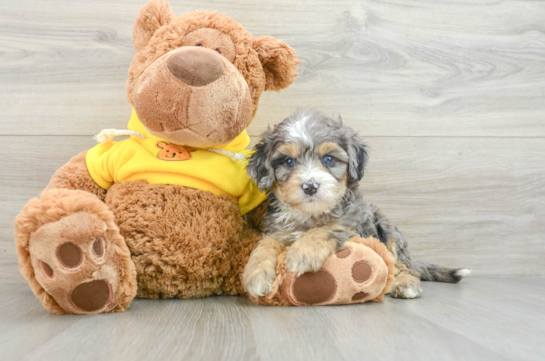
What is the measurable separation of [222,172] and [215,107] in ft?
1.11

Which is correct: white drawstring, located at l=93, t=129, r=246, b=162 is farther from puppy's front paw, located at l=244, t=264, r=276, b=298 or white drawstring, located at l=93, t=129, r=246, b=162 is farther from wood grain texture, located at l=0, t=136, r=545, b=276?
wood grain texture, located at l=0, t=136, r=545, b=276

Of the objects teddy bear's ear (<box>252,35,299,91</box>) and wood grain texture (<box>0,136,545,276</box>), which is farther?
wood grain texture (<box>0,136,545,276</box>)

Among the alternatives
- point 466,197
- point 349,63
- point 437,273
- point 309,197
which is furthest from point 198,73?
point 466,197

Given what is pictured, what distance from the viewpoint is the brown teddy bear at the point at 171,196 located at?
1.39 metres

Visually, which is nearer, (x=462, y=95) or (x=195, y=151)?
(x=195, y=151)

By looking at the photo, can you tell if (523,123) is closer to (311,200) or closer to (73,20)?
(311,200)

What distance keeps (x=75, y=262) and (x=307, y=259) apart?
2.53ft

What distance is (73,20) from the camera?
230cm

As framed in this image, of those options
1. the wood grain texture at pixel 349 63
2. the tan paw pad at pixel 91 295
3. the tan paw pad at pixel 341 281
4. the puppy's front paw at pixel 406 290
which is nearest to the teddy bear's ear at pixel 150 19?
the wood grain texture at pixel 349 63

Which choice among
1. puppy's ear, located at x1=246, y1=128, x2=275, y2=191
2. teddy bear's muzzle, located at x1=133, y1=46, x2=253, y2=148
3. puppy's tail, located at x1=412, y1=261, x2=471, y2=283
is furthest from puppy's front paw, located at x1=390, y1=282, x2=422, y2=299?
teddy bear's muzzle, located at x1=133, y1=46, x2=253, y2=148

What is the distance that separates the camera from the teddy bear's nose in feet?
5.10

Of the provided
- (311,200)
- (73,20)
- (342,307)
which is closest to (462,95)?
(311,200)

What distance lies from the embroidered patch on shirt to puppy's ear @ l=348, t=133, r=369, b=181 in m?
0.68

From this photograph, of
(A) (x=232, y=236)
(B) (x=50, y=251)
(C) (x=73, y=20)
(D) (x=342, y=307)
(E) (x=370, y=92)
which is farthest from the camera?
(E) (x=370, y=92)
